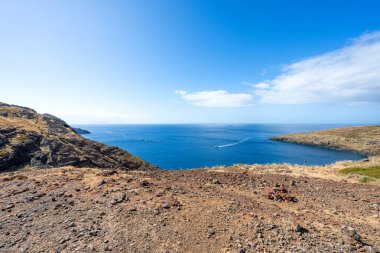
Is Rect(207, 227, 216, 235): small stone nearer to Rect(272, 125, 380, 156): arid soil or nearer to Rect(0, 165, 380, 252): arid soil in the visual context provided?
Rect(0, 165, 380, 252): arid soil

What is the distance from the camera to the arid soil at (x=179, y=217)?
7.22 m

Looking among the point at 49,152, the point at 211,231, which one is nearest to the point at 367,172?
the point at 211,231

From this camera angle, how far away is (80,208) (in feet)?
31.9

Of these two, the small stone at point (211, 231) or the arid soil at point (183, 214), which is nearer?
the arid soil at point (183, 214)

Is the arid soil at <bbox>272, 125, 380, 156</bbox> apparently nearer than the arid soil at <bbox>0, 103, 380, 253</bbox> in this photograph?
No

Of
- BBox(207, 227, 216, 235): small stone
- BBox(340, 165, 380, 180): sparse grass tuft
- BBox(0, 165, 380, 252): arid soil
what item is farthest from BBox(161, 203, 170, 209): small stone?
BBox(340, 165, 380, 180): sparse grass tuft

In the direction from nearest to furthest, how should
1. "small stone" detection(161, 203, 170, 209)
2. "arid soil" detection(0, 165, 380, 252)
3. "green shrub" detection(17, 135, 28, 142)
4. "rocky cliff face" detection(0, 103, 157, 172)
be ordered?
1. "arid soil" detection(0, 165, 380, 252)
2. "small stone" detection(161, 203, 170, 209)
3. "rocky cliff face" detection(0, 103, 157, 172)
4. "green shrub" detection(17, 135, 28, 142)

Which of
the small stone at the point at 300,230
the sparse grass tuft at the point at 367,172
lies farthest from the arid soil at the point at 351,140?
the small stone at the point at 300,230

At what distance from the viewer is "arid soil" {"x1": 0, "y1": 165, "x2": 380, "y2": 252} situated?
23.7 ft

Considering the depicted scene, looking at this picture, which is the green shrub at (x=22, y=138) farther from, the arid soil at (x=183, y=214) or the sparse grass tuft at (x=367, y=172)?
the sparse grass tuft at (x=367, y=172)

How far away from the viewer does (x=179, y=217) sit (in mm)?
8805

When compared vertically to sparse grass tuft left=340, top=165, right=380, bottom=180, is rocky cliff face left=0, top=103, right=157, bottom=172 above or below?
above

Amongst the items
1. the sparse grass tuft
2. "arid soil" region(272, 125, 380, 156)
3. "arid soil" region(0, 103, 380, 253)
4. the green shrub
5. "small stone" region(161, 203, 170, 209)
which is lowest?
"arid soil" region(272, 125, 380, 156)

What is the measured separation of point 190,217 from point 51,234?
5.73 meters
